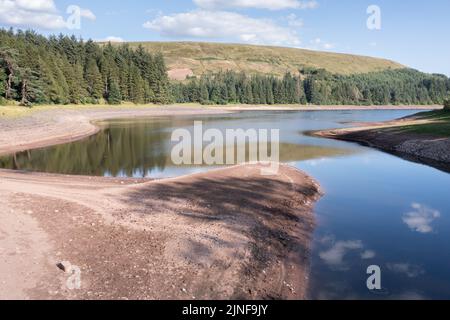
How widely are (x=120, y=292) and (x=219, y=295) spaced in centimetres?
269

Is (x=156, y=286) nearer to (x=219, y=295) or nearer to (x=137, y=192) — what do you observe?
(x=219, y=295)

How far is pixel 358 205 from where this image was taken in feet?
72.9

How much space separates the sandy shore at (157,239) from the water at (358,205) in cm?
125

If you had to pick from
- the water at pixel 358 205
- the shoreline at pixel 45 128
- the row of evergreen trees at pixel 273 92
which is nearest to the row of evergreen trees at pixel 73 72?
the shoreline at pixel 45 128

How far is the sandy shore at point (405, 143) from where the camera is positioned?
39969 millimetres

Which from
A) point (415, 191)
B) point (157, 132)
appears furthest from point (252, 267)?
point (157, 132)

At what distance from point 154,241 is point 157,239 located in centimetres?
20

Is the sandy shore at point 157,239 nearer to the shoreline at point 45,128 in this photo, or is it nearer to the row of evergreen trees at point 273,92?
the shoreline at point 45,128

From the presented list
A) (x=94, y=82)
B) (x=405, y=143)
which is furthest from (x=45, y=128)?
(x=94, y=82)

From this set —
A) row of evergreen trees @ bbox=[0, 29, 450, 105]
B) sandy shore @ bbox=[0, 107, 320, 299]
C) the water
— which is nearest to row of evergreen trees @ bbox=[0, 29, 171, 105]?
row of evergreen trees @ bbox=[0, 29, 450, 105]

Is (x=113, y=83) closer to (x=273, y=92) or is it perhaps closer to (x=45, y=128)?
(x=45, y=128)

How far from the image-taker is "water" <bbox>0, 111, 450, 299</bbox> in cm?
1325

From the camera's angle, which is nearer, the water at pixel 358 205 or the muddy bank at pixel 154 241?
the muddy bank at pixel 154 241
